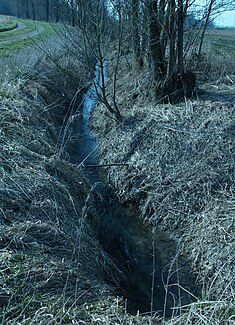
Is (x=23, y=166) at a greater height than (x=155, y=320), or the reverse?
(x=23, y=166)

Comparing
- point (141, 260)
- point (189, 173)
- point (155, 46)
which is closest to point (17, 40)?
point (155, 46)

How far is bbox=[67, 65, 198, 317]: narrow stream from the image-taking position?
448cm

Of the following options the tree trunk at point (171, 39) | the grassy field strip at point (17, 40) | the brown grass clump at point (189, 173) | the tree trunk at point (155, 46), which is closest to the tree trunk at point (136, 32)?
the tree trunk at point (155, 46)

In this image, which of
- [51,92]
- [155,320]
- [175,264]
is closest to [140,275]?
[175,264]

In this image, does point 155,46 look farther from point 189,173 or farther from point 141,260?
point 141,260

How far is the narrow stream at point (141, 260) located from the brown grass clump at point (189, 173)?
0.19 metres

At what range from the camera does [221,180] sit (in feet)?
19.2

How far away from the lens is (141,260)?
5.21m

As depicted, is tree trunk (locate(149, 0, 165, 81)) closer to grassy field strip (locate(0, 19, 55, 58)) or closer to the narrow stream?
the narrow stream

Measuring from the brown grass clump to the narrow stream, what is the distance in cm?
19

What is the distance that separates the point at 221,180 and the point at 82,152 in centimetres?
389

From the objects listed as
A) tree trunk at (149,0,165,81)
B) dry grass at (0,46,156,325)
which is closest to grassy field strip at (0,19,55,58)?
tree trunk at (149,0,165,81)

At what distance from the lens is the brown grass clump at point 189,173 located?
4848mm

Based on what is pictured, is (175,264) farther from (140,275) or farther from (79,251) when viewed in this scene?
(79,251)
